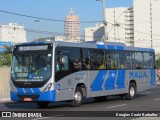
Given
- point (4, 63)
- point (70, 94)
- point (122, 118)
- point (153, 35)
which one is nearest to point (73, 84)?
point (70, 94)

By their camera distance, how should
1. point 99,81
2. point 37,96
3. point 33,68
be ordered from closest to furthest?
point 37,96 → point 33,68 → point 99,81

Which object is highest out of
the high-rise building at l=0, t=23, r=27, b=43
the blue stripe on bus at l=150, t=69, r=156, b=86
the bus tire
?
the high-rise building at l=0, t=23, r=27, b=43

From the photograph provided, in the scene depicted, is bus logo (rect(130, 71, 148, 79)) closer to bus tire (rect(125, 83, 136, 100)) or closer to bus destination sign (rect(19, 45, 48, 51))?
bus tire (rect(125, 83, 136, 100))

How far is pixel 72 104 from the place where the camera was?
2002cm

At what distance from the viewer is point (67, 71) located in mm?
19453

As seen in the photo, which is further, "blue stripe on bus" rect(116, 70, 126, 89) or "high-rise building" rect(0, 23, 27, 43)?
"high-rise building" rect(0, 23, 27, 43)

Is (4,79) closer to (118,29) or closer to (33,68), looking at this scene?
(33,68)

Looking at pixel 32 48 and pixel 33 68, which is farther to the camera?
pixel 32 48

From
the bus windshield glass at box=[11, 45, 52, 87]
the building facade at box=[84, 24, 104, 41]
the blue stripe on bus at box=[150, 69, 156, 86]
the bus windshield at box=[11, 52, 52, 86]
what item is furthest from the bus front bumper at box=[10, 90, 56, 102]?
the building facade at box=[84, 24, 104, 41]

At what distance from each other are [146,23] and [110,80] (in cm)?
15585

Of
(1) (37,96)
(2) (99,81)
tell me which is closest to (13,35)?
(2) (99,81)

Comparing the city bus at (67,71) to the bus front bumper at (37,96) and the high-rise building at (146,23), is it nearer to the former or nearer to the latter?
the bus front bumper at (37,96)

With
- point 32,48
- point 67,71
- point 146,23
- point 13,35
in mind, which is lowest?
point 67,71

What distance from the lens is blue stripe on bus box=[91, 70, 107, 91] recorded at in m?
21.6
